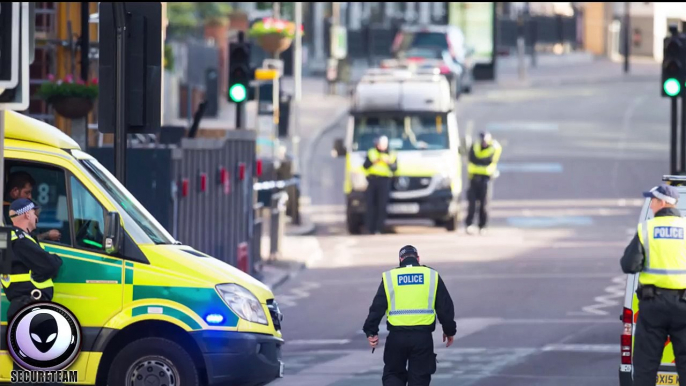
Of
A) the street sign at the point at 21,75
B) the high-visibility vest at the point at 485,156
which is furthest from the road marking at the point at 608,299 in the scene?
the street sign at the point at 21,75

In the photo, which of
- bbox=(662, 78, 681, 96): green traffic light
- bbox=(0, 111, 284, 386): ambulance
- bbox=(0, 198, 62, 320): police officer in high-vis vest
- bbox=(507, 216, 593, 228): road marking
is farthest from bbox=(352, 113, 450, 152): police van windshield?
bbox=(0, 198, 62, 320): police officer in high-vis vest

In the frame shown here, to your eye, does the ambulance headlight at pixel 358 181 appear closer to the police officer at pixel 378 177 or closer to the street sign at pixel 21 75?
the police officer at pixel 378 177

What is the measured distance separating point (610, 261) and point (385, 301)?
13855mm

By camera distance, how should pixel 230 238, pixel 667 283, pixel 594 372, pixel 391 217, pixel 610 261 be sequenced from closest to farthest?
pixel 667 283
pixel 594 372
pixel 230 238
pixel 610 261
pixel 391 217

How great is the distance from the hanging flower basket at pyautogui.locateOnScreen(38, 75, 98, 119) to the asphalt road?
3.38 meters

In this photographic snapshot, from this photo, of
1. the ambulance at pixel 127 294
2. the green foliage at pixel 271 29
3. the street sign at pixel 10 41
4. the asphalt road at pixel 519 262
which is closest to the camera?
the street sign at pixel 10 41

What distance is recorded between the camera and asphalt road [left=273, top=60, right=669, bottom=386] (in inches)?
640

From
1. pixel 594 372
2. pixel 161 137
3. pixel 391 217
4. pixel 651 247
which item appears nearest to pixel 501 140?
pixel 391 217

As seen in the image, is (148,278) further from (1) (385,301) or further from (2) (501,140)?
(2) (501,140)

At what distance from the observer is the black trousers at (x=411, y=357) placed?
11.9 m

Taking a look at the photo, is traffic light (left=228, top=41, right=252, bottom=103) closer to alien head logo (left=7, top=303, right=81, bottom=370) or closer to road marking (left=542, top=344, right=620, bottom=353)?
road marking (left=542, top=344, right=620, bottom=353)

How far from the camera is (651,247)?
39.7 ft

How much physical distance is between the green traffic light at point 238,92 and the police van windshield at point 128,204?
34.7ft

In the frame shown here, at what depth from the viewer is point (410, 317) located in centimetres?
1195
